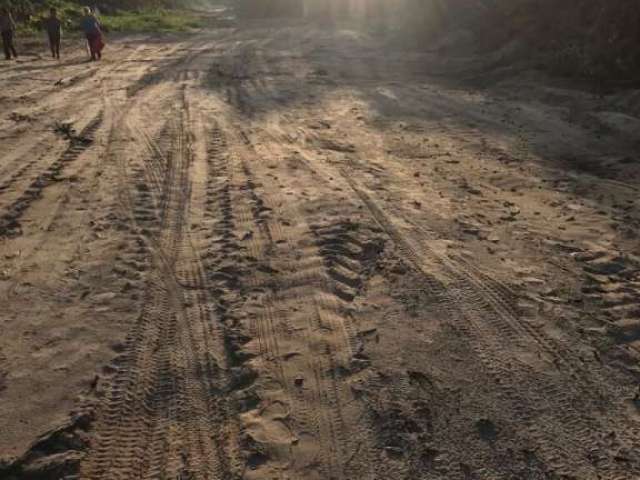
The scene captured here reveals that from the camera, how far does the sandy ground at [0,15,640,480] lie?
2.96 m

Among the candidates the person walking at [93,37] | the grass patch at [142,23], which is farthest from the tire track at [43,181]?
the grass patch at [142,23]

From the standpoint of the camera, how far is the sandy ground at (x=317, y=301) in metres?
2.96

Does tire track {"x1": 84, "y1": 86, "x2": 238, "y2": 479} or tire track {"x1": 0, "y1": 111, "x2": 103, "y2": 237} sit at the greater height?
tire track {"x1": 0, "y1": 111, "x2": 103, "y2": 237}

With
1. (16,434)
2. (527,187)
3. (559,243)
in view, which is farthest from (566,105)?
(16,434)

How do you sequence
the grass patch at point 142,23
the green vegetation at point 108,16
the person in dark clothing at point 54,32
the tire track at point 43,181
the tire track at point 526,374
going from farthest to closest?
the grass patch at point 142,23, the green vegetation at point 108,16, the person in dark clothing at point 54,32, the tire track at point 43,181, the tire track at point 526,374

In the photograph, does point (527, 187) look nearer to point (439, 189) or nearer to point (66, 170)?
point (439, 189)

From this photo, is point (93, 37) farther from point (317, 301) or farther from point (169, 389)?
point (169, 389)

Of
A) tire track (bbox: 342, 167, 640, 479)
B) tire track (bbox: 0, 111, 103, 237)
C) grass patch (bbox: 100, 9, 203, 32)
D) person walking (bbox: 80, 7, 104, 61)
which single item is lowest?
tire track (bbox: 342, 167, 640, 479)

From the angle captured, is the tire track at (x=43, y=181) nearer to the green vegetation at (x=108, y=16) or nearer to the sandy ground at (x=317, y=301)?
the sandy ground at (x=317, y=301)

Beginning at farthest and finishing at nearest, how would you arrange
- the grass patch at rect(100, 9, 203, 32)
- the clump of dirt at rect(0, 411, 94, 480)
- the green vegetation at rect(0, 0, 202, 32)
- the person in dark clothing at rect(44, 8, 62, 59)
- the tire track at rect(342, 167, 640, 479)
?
the grass patch at rect(100, 9, 203, 32)
the green vegetation at rect(0, 0, 202, 32)
the person in dark clothing at rect(44, 8, 62, 59)
the tire track at rect(342, 167, 640, 479)
the clump of dirt at rect(0, 411, 94, 480)

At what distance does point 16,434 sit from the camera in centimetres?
295

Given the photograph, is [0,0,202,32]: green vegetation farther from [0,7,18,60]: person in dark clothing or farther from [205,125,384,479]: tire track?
[205,125,384,479]: tire track

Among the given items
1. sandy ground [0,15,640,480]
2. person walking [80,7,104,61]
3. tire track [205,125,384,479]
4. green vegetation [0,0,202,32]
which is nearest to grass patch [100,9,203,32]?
green vegetation [0,0,202,32]

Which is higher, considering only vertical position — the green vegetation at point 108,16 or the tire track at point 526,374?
the green vegetation at point 108,16
